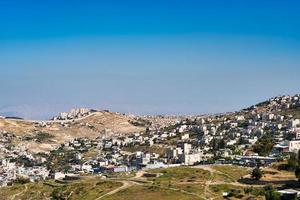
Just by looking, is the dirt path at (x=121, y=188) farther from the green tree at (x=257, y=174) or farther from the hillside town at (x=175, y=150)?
the green tree at (x=257, y=174)

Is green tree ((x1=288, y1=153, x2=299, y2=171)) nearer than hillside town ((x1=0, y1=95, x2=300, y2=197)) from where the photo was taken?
Yes

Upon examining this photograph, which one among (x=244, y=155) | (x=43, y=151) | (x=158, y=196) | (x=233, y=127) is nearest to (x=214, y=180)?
(x=158, y=196)

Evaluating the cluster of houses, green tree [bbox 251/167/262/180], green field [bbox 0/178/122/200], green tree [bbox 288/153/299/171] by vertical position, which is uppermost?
the cluster of houses

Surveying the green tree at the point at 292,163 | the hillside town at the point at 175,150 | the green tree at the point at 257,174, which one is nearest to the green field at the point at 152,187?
the green tree at the point at 257,174

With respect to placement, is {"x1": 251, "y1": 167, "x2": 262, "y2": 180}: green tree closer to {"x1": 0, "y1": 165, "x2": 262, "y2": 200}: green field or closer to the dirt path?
{"x1": 0, "y1": 165, "x2": 262, "y2": 200}: green field

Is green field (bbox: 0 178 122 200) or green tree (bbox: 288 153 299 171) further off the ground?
green tree (bbox: 288 153 299 171)

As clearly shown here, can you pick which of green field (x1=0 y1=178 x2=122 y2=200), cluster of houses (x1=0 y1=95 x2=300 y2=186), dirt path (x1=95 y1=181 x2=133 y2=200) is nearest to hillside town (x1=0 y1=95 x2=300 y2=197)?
cluster of houses (x1=0 y1=95 x2=300 y2=186)

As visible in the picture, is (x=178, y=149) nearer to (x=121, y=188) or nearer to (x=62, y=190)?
(x=62, y=190)

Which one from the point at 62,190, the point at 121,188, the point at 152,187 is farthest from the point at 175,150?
the point at 152,187
